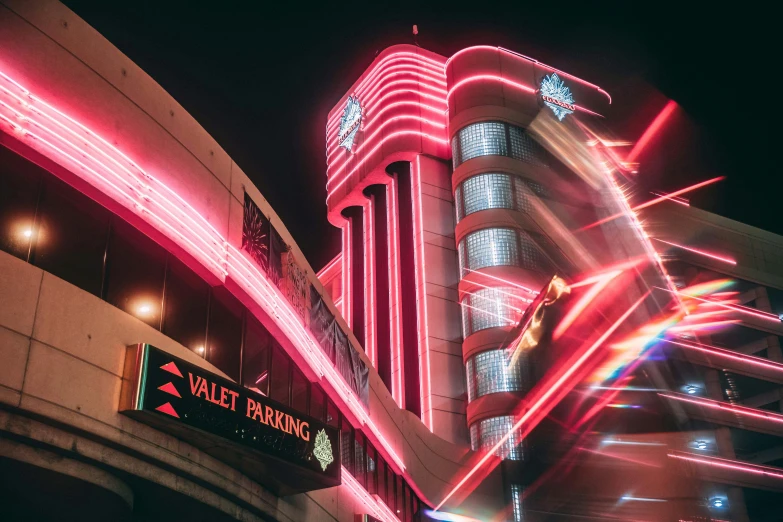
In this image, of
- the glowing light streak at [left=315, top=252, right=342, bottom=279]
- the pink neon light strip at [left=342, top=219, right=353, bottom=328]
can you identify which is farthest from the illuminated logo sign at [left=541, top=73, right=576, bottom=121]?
the glowing light streak at [left=315, top=252, right=342, bottom=279]

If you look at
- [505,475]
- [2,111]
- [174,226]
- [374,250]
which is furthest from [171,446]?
[374,250]

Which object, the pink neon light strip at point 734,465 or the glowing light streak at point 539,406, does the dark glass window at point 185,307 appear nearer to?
the glowing light streak at point 539,406

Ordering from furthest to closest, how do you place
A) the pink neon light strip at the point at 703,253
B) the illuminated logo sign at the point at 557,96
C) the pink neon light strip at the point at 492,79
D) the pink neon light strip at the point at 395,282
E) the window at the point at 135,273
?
the pink neon light strip at the point at 703,253
the illuminated logo sign at the point at 557,96
the pink neon light strip at the point at 492,79
the pink neon light strip at the point at 395,282
the window at the point at 135,273

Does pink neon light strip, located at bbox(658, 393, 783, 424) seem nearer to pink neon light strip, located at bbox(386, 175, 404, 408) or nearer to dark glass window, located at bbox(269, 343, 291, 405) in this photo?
pink neon light strip, located at bbox(386, 175, 404, 408)

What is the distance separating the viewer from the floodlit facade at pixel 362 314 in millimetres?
12094

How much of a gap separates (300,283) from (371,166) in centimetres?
2547

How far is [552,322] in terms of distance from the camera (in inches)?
1412

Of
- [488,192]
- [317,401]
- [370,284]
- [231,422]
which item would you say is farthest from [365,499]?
Result: [370,284]

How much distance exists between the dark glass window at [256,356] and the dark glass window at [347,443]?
4.97 metres

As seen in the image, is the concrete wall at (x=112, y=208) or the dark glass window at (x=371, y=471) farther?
the dark glass window at (x=371, y=471)

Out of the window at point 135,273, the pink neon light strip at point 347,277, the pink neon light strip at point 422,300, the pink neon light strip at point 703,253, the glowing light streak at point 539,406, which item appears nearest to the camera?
the window at point 135,273

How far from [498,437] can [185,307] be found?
2212 cm

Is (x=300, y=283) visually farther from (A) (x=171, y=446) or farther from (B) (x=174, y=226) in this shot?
(A) (x=171, y=446)

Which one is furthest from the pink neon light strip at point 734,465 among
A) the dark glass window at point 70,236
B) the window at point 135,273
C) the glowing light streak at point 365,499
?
the dark glass window at point 70,236
